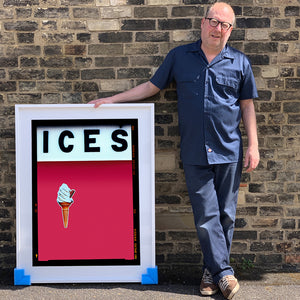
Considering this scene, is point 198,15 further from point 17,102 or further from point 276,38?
point 17,102

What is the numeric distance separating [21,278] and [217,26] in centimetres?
258

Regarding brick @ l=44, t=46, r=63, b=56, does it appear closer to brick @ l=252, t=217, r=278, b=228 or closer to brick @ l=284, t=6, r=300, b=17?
brick @ l=284, t=6, r=300, b=17

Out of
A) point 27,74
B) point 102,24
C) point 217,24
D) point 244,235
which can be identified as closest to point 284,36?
point 217,24

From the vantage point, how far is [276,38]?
389 cm

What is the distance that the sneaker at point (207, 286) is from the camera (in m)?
3.54

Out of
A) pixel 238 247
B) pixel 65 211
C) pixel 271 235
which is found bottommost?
pixel 238 247

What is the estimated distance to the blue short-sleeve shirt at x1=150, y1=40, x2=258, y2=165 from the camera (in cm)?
348

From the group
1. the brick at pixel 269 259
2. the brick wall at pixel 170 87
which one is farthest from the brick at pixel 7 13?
the brick at pixel 269 259

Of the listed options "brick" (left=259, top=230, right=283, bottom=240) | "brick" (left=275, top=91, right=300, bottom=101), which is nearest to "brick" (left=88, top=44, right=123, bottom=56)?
"brick" (left=275, top=91, right=300, bottom=101)

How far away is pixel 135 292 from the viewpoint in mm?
3547

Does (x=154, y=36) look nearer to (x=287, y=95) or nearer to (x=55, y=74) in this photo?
(x=55, y=74)

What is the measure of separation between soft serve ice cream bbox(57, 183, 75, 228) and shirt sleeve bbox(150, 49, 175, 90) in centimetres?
116

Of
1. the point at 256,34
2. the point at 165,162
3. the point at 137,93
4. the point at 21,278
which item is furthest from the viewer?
the point at 165,162

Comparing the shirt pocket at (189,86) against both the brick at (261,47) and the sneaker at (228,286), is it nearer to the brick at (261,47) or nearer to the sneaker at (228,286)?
the brick at (261,47)
